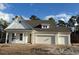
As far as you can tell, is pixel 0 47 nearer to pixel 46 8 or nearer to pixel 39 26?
pixel 39 26

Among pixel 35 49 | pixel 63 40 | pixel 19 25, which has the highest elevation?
pixel 19 25

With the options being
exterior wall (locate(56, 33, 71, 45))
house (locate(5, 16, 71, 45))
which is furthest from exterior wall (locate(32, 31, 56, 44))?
exterior wall (locate(56, 33, 71, 45))

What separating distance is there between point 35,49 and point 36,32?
0.42 m

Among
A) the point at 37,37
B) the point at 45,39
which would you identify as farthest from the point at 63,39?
the point at 37,37

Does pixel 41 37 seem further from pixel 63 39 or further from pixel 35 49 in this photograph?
pixel 63 39

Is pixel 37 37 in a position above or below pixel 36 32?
below

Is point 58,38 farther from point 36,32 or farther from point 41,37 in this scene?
point 36,32

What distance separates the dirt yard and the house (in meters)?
0.10

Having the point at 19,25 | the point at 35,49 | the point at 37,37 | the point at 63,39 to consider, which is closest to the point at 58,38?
the point at 63,39

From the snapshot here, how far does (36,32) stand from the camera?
5574 millimetres

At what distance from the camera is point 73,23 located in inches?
217

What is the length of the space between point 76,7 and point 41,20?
0.91 meters

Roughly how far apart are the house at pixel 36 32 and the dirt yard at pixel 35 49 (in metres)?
0.10
